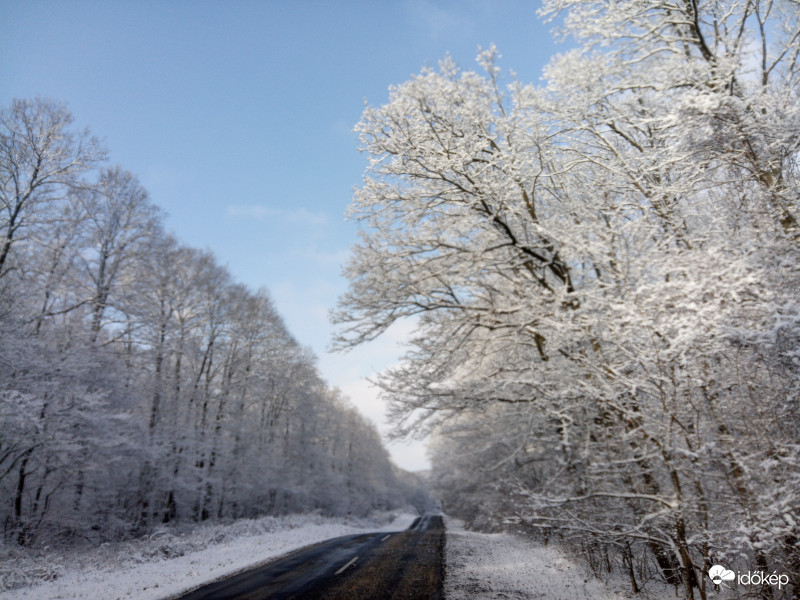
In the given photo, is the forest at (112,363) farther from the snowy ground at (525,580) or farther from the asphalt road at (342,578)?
the snowy ground at (525,580)

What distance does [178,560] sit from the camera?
10.6 metres

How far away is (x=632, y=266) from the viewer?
5.22 metres

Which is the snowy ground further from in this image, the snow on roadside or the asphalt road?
the snow on roadside

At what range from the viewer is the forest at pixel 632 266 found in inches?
166

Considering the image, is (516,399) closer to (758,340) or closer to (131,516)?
(758,340)

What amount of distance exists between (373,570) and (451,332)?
5189mm

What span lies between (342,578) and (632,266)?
7.31 metres

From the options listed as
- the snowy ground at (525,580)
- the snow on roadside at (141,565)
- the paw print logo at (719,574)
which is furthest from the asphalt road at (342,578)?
the paw print logo at (719,574)

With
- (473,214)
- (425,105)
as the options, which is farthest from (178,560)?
(425,105)

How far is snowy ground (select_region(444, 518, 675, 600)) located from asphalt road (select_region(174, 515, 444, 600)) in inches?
16.9

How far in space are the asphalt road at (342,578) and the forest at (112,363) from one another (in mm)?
5830

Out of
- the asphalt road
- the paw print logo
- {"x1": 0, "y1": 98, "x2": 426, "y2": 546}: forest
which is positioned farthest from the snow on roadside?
the paw print logo

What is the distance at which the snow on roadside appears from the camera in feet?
24.0

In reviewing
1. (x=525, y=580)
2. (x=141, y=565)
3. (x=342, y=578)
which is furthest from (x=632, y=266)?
(x=141, y=565)
